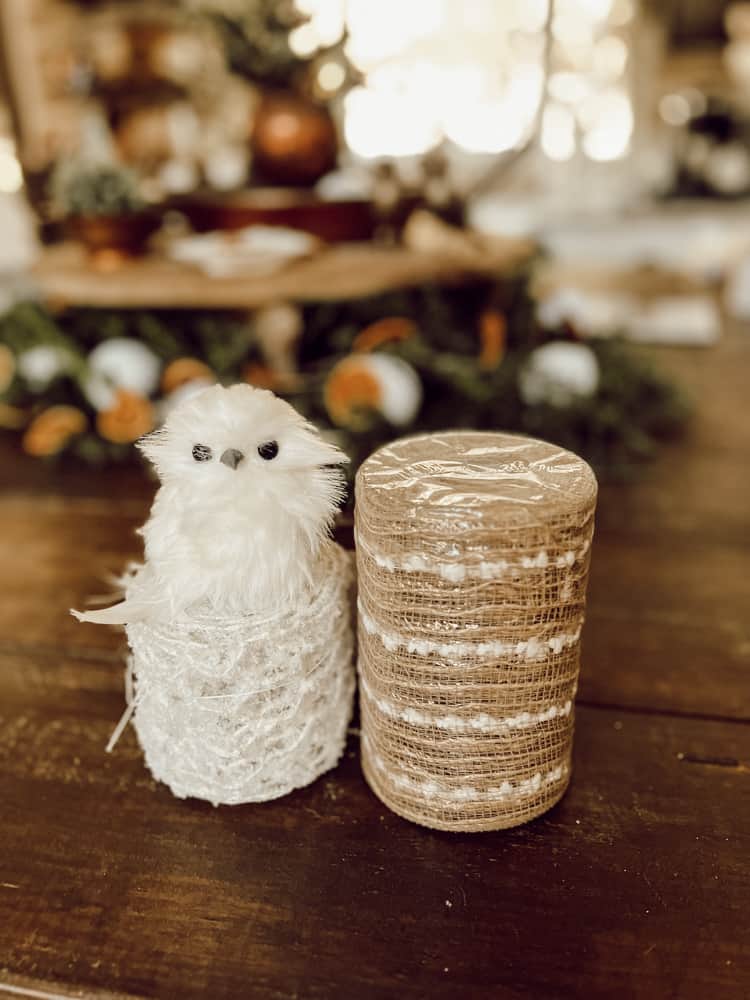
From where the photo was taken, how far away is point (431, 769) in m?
0.47

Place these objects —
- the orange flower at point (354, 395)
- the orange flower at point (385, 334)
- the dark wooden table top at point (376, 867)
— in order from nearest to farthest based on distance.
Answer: the dark wooden table top at point (376, 867) → the orange flower at point (354, 395) → the orange flower at point (385, 334)

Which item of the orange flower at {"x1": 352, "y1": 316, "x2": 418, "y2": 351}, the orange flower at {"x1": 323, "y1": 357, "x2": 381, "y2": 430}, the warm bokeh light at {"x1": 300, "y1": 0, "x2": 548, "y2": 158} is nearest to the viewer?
the orange flower at {"x1": 323, "y1": 357, "x2": 381, "y2": 430}

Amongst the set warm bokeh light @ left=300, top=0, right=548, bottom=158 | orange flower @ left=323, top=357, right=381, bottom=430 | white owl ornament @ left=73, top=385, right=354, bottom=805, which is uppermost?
warm bokeh light @ left=300, top=0, right=548, bottom=158

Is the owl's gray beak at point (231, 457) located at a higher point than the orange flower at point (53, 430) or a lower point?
higher

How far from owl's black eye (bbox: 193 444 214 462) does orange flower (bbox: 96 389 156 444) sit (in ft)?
2.58

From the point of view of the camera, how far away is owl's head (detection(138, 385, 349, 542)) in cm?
45

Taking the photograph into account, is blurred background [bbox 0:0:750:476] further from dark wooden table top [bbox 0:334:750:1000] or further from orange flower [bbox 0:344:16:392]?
dark wooden table top [bbox 0:334:750:1000]

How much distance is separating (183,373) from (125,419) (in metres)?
0.11

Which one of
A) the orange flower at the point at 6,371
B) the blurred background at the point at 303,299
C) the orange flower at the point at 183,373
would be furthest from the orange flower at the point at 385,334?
the orange flower at the point at 6,371

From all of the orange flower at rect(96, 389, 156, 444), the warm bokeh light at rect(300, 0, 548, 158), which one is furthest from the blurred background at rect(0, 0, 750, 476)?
the warm bokeh light at rect(300, 0, 548, 158)

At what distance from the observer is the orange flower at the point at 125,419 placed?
1.20 m

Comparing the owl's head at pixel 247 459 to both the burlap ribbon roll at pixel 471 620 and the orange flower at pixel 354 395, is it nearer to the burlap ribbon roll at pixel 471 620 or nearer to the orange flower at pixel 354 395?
the burlap ribbon roll at pixel 471 620

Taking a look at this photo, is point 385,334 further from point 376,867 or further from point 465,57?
point 465,57

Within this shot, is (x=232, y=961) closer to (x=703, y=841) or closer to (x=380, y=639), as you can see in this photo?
(x=380, y=639)
